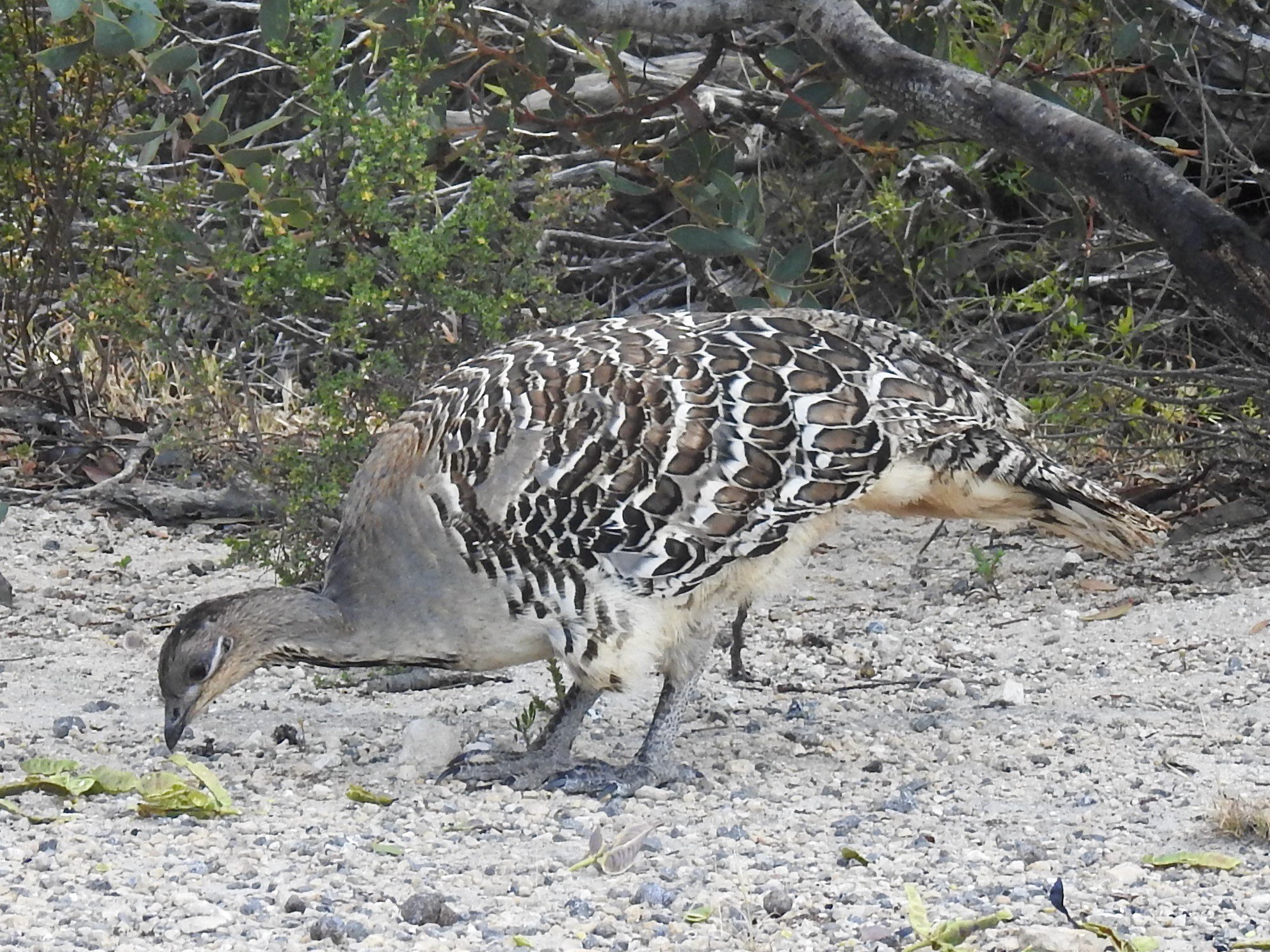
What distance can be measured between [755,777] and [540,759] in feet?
2.08

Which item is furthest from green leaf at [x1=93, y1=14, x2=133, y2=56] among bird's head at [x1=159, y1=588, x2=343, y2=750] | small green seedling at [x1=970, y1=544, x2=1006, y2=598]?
small green seedling at [x1=970, y1=544, x2=1006, y2=598]

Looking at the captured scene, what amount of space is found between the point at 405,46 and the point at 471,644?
233 centimetres

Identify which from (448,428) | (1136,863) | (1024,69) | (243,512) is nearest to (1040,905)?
(1136,863)

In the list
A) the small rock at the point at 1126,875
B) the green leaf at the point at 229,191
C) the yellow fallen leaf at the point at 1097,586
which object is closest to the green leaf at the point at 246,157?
the green leaf at the point at 229,191

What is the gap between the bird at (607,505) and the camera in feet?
15.0

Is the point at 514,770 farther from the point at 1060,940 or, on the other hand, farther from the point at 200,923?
the point at 1060,940

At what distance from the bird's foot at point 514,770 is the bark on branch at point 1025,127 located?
7.09ft

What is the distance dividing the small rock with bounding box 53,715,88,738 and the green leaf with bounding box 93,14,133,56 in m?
2.03

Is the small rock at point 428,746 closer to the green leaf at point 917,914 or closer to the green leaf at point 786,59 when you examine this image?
the green leaf at point 917,914

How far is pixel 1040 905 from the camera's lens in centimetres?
342

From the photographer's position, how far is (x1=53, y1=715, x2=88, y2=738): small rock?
4.96m

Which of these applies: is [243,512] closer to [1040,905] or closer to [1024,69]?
[1024,69]

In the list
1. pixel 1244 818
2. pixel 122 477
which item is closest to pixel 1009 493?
pixel 1244 818

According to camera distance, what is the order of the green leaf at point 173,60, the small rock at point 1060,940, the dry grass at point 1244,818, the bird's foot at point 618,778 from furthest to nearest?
the green leaf at point 173,60, the bird's foot at point 618,778, the dry grass at point 1244,818, the small rock at point 1060,940
